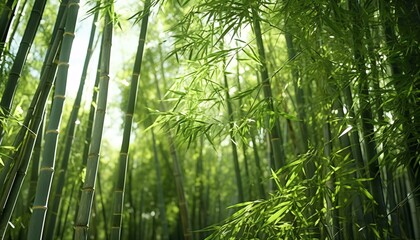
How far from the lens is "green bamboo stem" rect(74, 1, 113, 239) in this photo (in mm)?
1959

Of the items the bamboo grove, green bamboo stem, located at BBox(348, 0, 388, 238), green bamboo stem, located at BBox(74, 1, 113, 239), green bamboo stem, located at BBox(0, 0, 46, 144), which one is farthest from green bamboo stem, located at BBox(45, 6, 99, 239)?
green bamboo stem, located at BBox(348, 0, 388, 238)

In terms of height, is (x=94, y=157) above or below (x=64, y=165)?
below

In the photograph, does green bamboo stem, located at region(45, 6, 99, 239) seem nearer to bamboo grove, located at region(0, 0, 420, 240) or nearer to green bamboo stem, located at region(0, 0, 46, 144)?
bamboo grove, located at region(0, 0, 420, 240)

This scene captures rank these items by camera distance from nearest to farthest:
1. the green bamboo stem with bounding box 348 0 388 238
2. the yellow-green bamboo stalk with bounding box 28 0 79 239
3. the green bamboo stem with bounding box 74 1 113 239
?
the yellow-green bamboo stalk with bounding box 28 0 79 239, the green bamboo stem with bounding box 74 1 113 239, the green bamboo stem with bounding box 348 0 388 238

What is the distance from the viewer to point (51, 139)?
1917 millimetres

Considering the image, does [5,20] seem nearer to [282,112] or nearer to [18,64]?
[18,64]

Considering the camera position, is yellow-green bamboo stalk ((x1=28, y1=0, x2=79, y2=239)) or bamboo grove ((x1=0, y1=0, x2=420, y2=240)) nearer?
yellow-green bamboo stalk ((x1=28, y1=0, x2=79, y2=239))

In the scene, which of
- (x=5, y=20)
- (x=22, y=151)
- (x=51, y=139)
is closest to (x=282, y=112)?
(x=51, y=139)

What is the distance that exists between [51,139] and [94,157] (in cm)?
23

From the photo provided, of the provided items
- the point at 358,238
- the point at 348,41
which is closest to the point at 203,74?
the point at 348,41

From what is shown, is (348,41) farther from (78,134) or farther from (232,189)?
(232,189)

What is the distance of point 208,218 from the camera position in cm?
720

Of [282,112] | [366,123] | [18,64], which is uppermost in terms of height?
[18,64]

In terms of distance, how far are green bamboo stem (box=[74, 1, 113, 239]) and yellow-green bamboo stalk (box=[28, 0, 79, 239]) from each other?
0.55 feet
